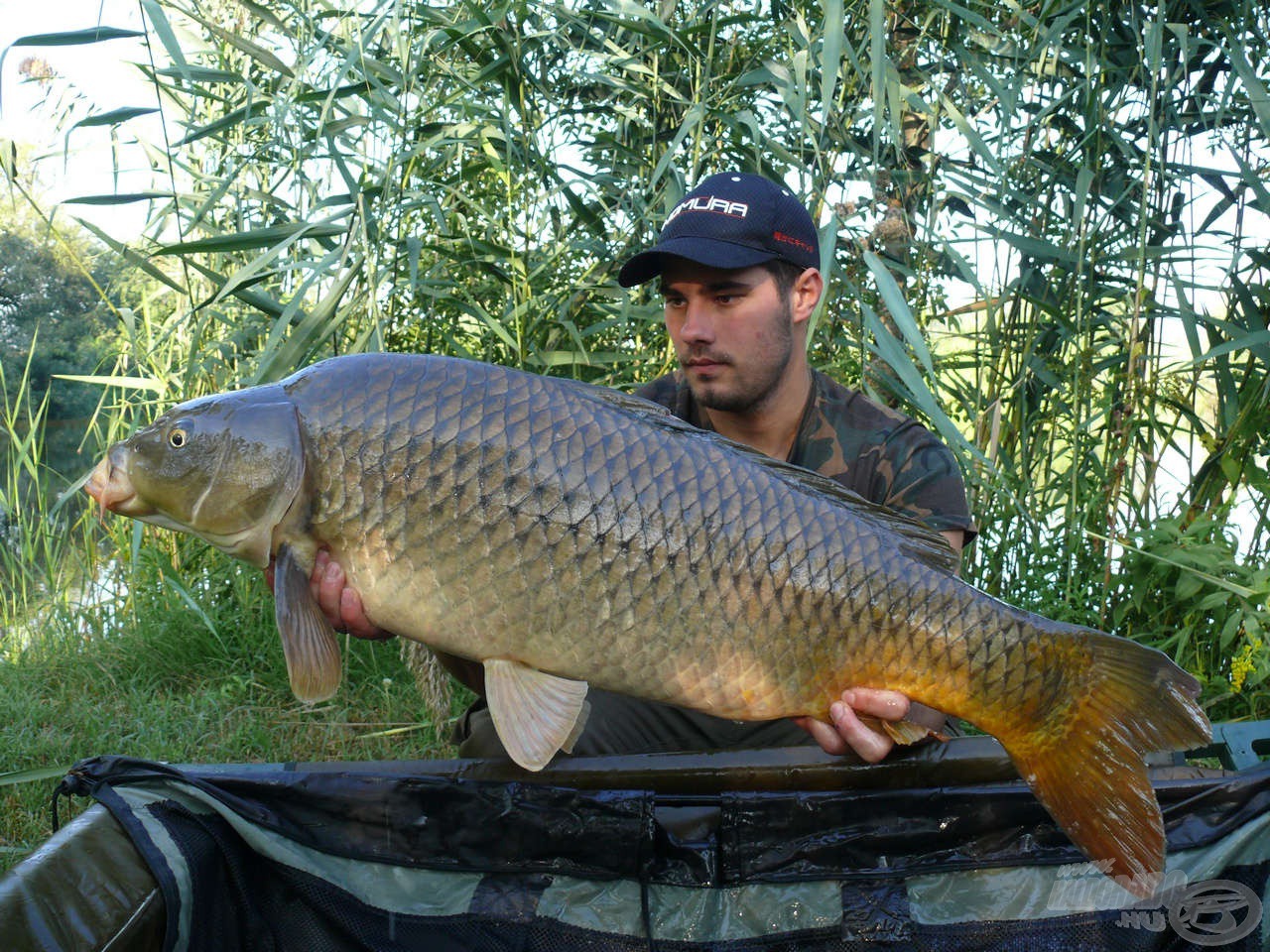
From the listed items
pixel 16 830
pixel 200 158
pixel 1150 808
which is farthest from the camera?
pixel 200 158

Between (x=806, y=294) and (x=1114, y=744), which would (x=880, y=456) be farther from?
(x=1114, y=744)

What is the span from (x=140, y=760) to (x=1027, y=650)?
109 centimetres

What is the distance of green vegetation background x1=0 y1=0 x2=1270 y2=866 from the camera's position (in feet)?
7.57

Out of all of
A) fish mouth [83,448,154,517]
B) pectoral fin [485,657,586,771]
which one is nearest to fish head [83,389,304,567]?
fish mouth [83,448,154,517]

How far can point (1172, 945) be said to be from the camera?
158 cm

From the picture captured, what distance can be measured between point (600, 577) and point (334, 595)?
329 mm

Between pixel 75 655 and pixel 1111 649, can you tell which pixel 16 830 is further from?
pixel 1111 649

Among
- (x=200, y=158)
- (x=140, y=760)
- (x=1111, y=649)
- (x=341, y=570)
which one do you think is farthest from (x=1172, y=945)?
(x=200, y=158)

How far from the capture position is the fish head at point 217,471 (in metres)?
1.38

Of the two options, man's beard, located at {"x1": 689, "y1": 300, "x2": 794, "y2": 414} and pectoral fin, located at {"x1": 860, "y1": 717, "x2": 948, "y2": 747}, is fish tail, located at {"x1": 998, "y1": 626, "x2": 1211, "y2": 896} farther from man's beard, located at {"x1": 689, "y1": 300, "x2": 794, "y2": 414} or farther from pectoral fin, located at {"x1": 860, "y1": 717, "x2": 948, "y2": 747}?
man's beard, located at {"x1": 689, "y1": 300, "x2": 794, "y2": 414}

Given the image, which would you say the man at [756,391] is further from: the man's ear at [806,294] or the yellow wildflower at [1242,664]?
the yellow wildflower at [1242,664]

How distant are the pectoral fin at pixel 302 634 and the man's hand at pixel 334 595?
14mm

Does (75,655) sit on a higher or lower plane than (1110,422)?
lower

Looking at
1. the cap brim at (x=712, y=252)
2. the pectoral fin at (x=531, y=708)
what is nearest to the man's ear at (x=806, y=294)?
the cap brim at (x=712, y=252)
